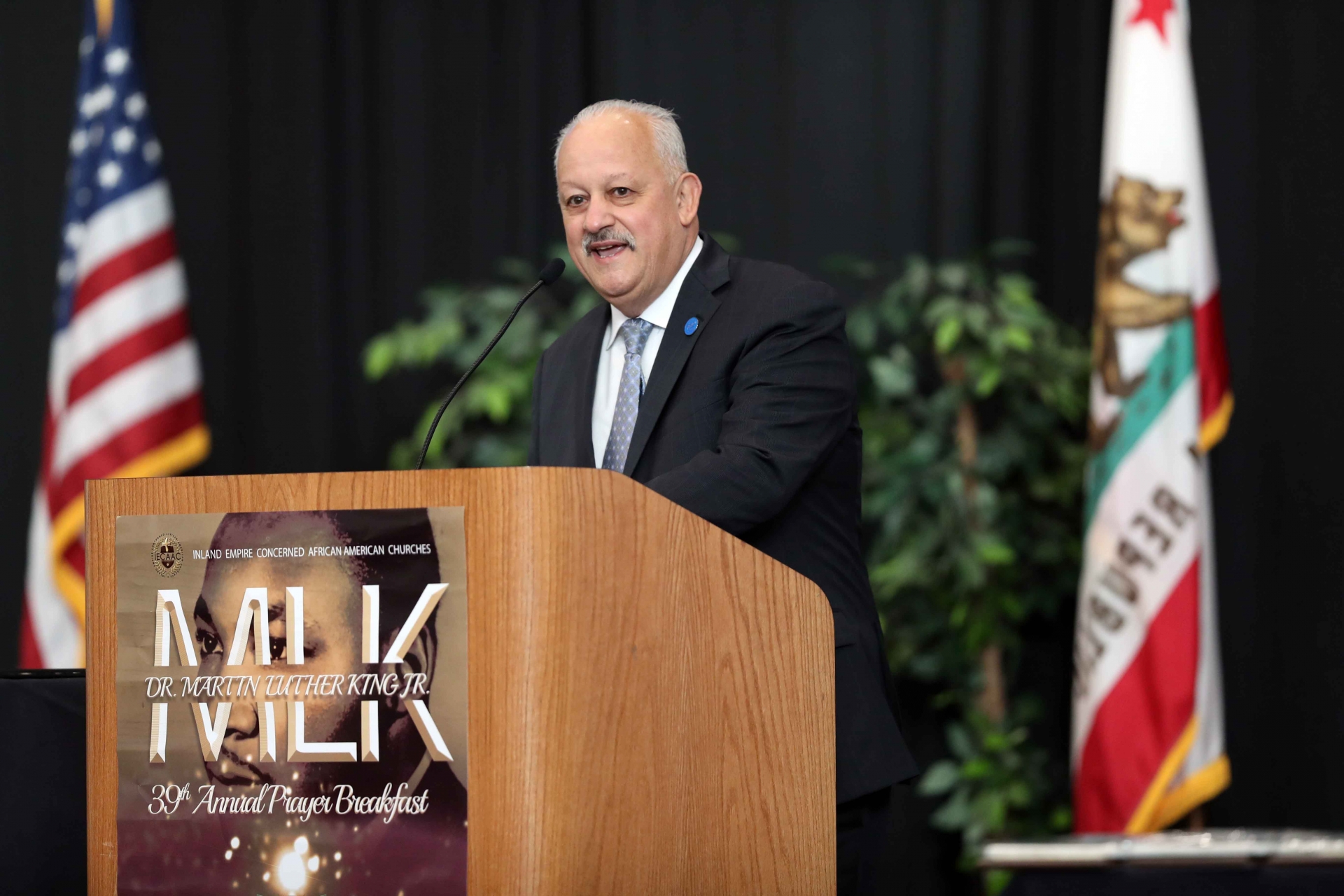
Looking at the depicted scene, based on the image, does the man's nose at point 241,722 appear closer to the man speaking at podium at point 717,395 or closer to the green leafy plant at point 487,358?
the man speaking at podium at point 717,395

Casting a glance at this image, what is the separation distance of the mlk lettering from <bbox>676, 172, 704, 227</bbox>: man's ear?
35.9 inches

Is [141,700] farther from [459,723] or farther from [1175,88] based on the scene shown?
[1175,88]

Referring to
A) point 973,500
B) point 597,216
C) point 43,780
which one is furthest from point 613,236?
point 973,500

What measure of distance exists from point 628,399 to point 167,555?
0.68m

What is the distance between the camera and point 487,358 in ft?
11.2

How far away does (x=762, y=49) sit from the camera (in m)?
4.07

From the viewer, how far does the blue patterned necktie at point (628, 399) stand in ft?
6.02

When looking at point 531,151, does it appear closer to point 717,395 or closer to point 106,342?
point 106,342

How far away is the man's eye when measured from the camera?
1.34m

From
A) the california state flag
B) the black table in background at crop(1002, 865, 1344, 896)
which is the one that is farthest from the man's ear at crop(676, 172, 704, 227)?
the california state flag

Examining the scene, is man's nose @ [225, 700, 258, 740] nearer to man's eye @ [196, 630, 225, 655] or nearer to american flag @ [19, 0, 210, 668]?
man's eye @ [196, 630, 225, 655]

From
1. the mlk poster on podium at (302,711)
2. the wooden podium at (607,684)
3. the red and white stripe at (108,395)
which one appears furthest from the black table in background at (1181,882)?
the red and white stripe at (108,395)

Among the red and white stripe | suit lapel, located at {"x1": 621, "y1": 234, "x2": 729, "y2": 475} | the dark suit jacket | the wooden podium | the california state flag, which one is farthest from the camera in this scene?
the red and white stripe

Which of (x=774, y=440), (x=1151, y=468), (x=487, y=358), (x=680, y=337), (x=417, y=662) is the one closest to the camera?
(x=417, y=662)
